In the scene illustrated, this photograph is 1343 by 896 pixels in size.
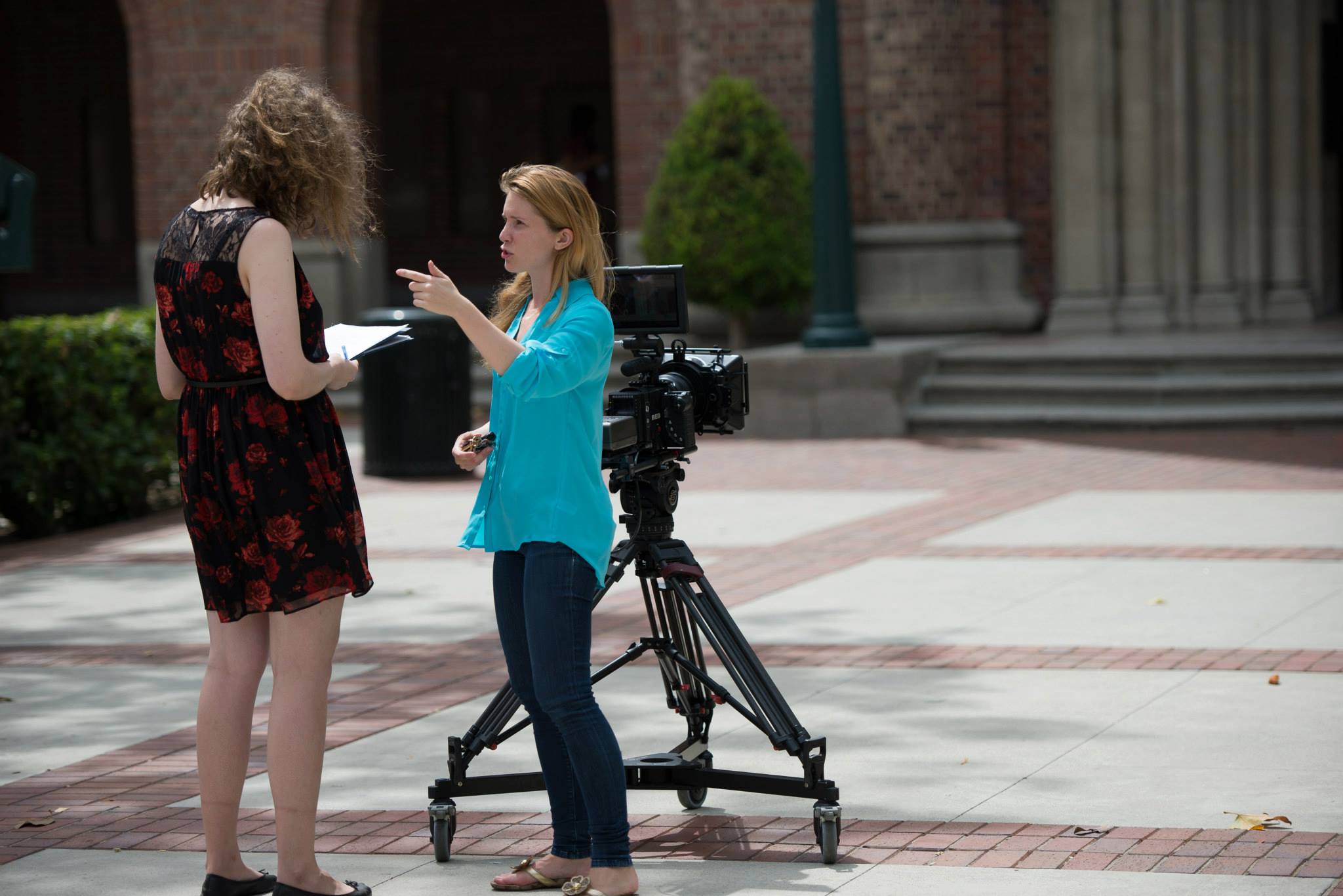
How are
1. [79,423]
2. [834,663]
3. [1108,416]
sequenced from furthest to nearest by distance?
1. [1108,416]
2. [79,423]
3. [834,663]

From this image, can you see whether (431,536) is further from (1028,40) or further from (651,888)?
(1028,40)

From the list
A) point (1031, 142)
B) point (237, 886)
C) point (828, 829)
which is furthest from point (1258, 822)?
point (1031, 142)

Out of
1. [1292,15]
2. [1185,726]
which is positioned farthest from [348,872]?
[1292,15]

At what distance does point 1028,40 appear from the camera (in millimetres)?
17484

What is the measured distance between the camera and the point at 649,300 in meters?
4.68

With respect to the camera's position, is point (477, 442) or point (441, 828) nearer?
point (477, 442)

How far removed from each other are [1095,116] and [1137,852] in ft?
44.2

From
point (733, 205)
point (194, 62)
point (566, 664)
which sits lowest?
point (566, 664)

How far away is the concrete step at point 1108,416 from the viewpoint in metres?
14.0

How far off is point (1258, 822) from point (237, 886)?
2481 millimetres

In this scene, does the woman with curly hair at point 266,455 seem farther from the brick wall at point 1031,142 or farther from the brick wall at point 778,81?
the brick wall at point 1031,142

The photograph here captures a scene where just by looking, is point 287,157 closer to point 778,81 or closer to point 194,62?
point 778,81

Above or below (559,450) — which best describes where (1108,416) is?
below

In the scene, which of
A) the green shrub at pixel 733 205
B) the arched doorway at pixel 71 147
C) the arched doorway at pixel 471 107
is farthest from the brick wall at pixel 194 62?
the arched doorway at pixel 71 147
